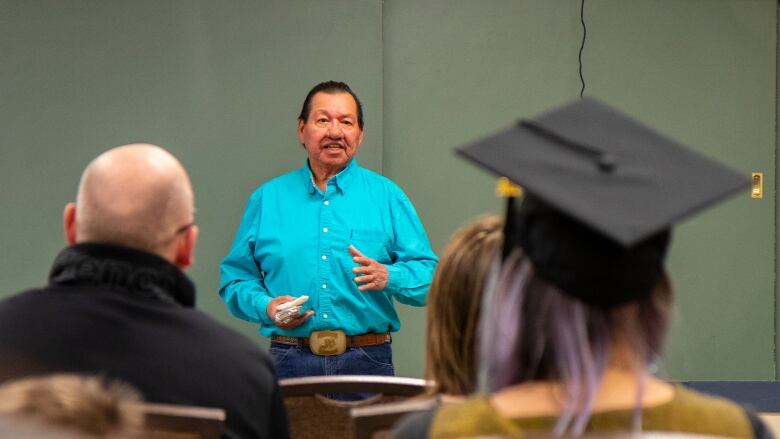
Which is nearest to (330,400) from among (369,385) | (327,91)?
(369,385)

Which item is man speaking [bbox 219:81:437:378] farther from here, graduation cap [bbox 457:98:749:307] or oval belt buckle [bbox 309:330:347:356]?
graduation cap [bbox 457:98:749:307]

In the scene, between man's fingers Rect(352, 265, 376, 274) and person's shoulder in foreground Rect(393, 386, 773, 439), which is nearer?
person's shoulder in foreground Rect(393, 386, 773, 439)

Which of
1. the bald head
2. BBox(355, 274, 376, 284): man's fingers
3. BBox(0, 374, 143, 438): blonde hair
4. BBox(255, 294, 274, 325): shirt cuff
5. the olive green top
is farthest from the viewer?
BBox(255, 294, 274, 325): shirt cuff

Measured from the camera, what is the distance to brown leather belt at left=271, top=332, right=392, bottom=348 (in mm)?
3438

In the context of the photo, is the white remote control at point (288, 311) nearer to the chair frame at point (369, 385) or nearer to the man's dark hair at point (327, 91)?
the man's dark hair at point (327, 91)

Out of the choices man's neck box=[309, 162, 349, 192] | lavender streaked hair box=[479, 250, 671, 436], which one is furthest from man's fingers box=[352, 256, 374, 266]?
lavender streaked hair box=[479, 250, 671, 436]

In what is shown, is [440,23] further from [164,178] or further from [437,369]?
[437,369]

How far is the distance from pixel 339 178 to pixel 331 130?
7.4 inches

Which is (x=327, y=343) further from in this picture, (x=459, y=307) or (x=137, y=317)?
(x=459, y=307)

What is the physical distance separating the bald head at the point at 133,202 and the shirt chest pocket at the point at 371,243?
5.36 feet

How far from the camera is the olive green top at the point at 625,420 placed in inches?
47.1

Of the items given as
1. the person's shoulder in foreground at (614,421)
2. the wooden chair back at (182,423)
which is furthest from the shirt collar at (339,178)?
the person's shoulder in foreground at (614,421)

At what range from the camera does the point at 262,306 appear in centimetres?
339

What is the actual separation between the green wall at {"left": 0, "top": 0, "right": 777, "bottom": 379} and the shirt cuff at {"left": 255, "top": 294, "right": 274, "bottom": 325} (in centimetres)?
103
